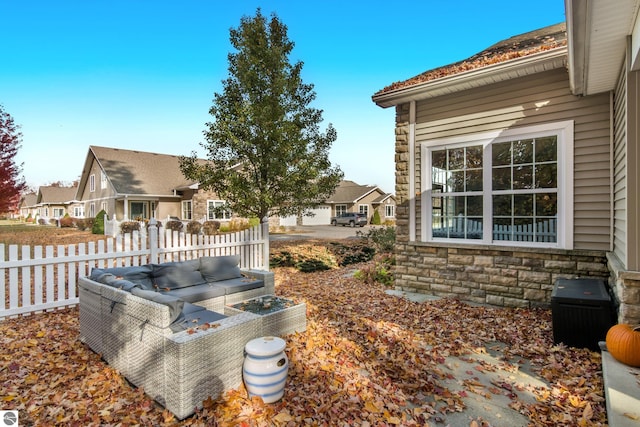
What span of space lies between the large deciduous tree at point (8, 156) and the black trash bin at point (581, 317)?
1774cm

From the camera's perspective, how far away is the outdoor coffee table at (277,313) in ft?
12.2

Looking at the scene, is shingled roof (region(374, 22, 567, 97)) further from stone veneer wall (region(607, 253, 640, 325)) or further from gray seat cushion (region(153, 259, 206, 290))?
gray seat cushion (region(153, 259, 206, 290))

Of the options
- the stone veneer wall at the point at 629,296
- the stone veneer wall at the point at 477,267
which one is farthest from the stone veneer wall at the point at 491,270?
the stone veneer wall at the point at 629,296

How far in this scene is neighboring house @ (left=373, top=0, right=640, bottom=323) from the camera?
13.1 feet

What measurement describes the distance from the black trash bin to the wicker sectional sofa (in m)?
3.48

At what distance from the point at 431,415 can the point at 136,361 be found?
8.73 ft

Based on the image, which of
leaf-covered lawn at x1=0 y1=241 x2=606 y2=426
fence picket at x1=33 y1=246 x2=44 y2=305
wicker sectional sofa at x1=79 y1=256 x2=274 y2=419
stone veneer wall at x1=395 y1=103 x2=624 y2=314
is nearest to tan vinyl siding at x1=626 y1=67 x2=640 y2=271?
leaf-covered lawn at x1=0 y1=241 x2=606 y2=426

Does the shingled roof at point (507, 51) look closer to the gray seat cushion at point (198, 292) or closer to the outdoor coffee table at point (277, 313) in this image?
the outdoor coffee table at point (277, 313)

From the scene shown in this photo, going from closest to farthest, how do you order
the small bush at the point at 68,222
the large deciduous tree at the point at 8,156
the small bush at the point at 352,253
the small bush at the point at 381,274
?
the small bush at the point at 381,274, the small bush at the point at 352,253, the large deciduous tree at the point at 8,156, the small bush at the point at 68,222

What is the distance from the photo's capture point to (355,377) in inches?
126

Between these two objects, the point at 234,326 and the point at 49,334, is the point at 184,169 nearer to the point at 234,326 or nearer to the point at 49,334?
the point at 49,334

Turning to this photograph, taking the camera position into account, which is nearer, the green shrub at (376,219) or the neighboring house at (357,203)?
the green shrub at (376,219)

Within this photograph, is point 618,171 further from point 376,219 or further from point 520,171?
point 376,219

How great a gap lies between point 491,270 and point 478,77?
10.8ft
